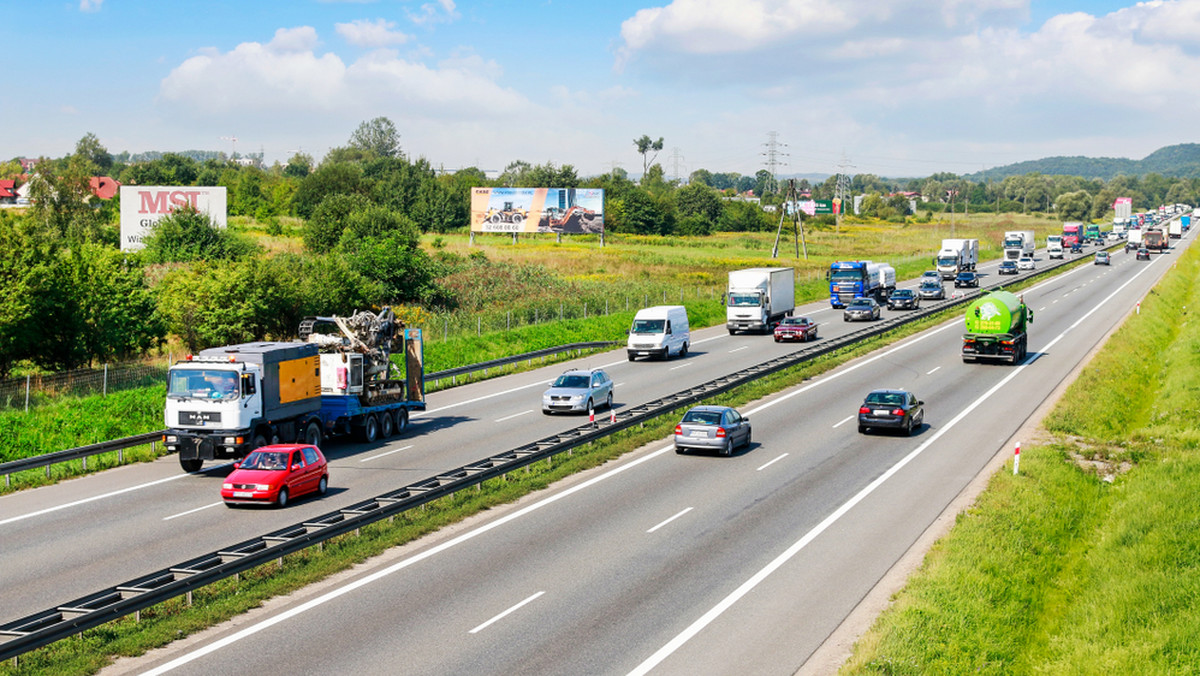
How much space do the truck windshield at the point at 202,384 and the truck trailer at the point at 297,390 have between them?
3 cm

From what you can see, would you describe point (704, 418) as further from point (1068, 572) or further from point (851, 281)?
point (851, 281)

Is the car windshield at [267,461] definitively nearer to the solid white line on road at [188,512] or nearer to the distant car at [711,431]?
the solid white line on road at [188,512]

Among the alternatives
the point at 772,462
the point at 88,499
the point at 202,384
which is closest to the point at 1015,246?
the point at 772,462

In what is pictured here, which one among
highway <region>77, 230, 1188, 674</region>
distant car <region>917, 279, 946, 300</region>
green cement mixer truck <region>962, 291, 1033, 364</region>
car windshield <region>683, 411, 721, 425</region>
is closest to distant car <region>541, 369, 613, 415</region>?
highway <region>77, 230, 1188, 674</region>

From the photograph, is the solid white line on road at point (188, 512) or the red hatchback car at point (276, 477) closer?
the solid white line on road at point (188, 512)

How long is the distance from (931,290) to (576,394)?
5289 cm

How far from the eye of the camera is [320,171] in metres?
150

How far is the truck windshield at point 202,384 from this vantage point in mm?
27689

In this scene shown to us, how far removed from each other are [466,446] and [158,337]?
1908 centimetres

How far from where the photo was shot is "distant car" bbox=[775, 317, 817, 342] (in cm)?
5697

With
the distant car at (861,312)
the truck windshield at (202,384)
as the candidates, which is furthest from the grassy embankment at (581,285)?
the distant car at (861,312)

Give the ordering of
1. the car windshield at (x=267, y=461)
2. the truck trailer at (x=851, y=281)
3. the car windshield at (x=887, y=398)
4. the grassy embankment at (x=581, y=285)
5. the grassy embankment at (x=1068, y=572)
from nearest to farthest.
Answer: the grassy embankment at (x=1068, y=572) < the car windshield at (x=267, y=461) < the grassy embankment at (x=581, y=285) < the car windshield at (x=887, y=398) < the truck trailer at (x=851, y=281)

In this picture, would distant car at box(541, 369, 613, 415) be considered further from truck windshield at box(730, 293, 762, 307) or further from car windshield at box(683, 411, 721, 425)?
truck windshield at box(730, 293, 762, 307)

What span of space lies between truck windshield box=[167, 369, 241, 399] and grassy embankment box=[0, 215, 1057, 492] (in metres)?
3.51
